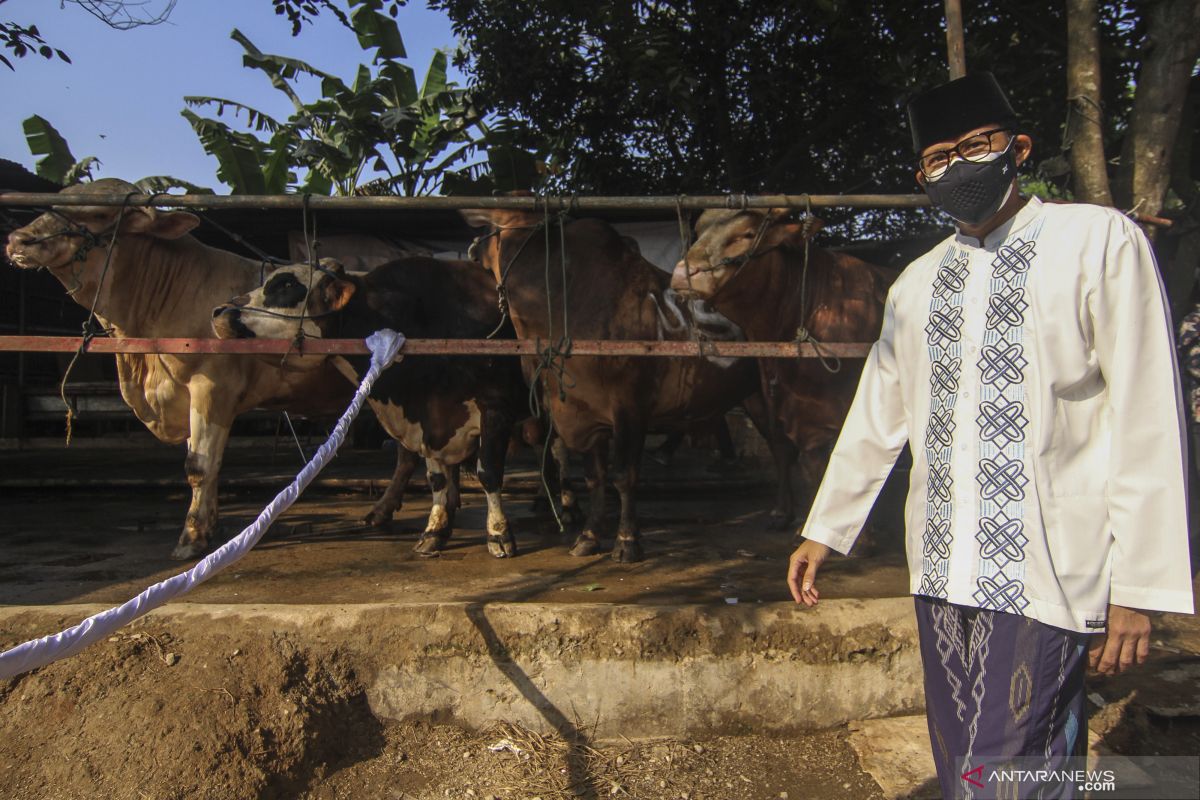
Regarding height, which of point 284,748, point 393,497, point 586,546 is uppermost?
point 393,497

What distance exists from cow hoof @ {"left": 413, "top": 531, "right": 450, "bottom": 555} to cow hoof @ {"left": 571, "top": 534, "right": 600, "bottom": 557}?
0.79m

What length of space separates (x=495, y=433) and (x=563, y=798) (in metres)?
2.47

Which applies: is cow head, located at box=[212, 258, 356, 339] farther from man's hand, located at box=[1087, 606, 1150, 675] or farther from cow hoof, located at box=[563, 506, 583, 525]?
man's hand, located at box=[1087, 606, 1150, 675]

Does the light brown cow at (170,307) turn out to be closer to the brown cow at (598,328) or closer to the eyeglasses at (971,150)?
the brown cow at (598,328)

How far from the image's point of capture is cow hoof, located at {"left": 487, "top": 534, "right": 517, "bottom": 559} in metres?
4.94

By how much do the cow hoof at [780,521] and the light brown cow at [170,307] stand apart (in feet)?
10.7

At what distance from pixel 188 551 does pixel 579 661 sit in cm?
269

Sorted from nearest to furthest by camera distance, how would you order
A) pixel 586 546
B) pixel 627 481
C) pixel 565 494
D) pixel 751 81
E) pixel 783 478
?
pixel 627 481 < pixel 586 546 < pixel 783 478 < pixel 565 494 < pixel 751 81

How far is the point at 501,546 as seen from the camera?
4.96 meters

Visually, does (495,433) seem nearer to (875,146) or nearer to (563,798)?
(563,798)

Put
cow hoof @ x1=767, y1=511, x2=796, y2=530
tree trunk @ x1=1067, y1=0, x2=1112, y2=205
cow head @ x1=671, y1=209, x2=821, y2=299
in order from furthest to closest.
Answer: cow hoof @ x1=767, y1=511, x2=796, y2=530
cow head @ x1=671, y1=209, x2=821, y2=299
tree trunk @ x1=1067, y1=0, x2=1112, y2=205

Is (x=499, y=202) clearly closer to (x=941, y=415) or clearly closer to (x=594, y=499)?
(x=594, y=499)

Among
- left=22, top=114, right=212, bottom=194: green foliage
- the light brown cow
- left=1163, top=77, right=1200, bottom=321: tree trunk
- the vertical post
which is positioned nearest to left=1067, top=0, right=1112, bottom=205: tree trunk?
the vertical post

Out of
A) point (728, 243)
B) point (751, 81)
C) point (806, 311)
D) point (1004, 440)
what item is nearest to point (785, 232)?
point (728, 243)
